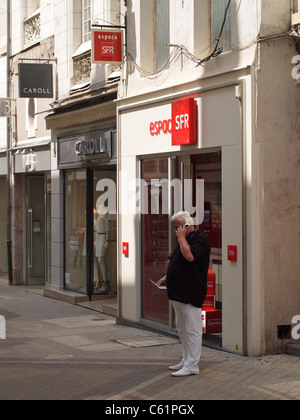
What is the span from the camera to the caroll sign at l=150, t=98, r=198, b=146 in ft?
37.2

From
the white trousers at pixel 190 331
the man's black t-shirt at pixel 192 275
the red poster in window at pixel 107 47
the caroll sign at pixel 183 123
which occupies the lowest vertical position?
the white trousers at pixel 190 331

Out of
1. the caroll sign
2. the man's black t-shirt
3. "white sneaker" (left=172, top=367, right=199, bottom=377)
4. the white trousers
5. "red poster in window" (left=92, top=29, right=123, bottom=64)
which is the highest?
"red poster in window" (left=92, top=29, right=123, bottom=64)

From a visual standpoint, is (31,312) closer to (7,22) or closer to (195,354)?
(195,354)

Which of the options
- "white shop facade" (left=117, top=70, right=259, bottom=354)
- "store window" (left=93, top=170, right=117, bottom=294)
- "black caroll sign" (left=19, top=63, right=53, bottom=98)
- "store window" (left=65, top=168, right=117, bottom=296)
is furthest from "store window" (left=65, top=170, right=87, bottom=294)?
"white shop facade" (left=117, top=70, right=259, bottom=354)

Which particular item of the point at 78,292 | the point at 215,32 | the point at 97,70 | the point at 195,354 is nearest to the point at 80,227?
the point at 78,292

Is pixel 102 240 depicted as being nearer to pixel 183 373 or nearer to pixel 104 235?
pixel 104 235

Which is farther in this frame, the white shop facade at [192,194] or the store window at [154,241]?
the store window at [154,241]

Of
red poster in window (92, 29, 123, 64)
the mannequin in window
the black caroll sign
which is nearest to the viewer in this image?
red poster in window (92, 29, 123, 64)

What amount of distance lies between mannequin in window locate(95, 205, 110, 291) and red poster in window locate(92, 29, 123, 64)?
343 centimetres

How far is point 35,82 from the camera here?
17297 mm

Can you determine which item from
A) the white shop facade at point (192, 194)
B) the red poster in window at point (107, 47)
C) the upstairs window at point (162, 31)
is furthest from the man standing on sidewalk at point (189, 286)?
the red poster in window at point (107, 47)

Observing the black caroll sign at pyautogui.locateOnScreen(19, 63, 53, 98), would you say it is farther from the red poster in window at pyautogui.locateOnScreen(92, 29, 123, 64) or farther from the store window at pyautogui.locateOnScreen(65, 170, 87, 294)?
the red poster in window at pyautogui.locateOnScreen(92, 29, 123, 64)

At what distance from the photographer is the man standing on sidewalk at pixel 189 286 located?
9133mm

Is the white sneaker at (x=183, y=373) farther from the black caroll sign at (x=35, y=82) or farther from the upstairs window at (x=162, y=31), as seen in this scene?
the black caroll sign at (x=35, y=82)
